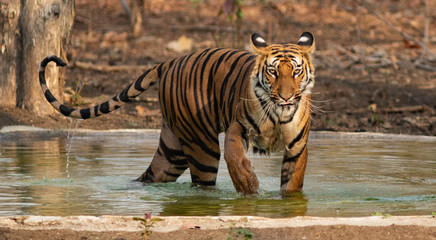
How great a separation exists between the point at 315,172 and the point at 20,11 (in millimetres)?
4863

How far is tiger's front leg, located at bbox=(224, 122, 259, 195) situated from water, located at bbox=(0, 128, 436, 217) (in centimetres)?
9

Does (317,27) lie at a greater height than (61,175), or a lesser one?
greater

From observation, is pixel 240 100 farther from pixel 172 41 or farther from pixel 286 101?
pixel 172 41

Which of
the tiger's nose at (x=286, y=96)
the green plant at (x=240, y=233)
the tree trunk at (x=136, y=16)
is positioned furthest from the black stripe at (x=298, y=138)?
the tree trunk at (x=136, y=16)

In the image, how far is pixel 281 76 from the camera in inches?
214

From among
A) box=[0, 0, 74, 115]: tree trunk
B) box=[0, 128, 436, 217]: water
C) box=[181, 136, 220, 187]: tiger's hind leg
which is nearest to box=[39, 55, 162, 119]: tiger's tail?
box=[0, 128, 436, 217]: water

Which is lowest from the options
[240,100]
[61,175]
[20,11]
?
[61,175]

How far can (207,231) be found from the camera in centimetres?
424

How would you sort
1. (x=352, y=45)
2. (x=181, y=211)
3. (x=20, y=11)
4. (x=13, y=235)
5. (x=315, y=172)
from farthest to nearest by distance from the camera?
(x=352, y=45) → (x=20, y=11) → (x=315, y=172) → (x=181, y=211) → (x=13, y=235)

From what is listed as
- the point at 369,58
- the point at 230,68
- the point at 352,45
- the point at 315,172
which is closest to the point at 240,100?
the point at 230,68

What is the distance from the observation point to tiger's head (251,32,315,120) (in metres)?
5.39

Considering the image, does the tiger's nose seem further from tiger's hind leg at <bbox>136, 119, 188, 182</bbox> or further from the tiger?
tiger's hind leg at <bbox>136, 119, 188, 182</bbox>

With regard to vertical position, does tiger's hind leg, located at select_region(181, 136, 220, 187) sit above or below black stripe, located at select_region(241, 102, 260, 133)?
below

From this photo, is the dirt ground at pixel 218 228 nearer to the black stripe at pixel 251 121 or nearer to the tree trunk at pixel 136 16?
the black stripe at pixel 251 121
